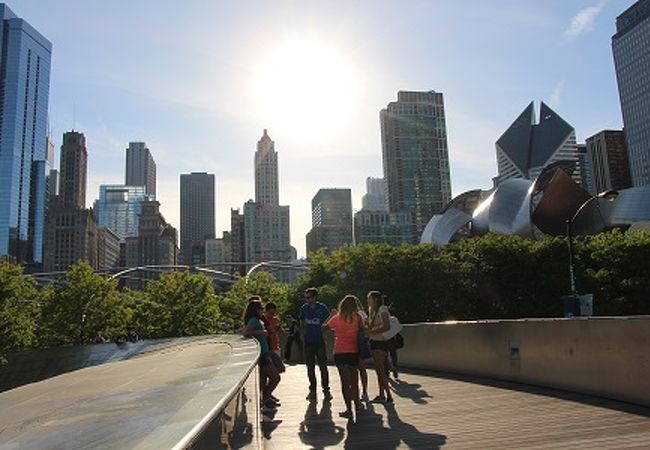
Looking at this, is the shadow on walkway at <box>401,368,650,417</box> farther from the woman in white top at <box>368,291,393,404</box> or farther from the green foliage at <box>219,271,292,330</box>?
the green foliage at <box>219,271,292,330</box>

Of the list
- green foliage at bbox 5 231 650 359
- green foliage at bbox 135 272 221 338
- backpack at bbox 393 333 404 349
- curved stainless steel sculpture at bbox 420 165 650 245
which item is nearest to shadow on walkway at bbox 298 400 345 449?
backpack at bbox 393 333 404 349

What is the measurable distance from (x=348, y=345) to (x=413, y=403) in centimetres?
152

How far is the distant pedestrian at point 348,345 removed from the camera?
25.7ft

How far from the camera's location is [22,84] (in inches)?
7229

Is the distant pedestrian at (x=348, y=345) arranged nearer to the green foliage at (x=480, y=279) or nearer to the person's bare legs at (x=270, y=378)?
the person's bare legs at (x=270, y=378)

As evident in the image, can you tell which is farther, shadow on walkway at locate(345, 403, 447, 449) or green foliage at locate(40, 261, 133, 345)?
green foliage at locate(40, 261, 133, 345)

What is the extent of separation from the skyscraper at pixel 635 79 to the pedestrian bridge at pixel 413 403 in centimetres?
15261

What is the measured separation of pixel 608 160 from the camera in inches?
6373

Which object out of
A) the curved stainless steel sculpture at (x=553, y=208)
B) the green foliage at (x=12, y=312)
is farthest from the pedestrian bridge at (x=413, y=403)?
the curved stainless steel sculpture at (x=553, y=208)

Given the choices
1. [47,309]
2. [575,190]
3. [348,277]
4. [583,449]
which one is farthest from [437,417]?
[575,190]

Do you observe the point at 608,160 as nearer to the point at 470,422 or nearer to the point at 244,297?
the point at 244,297

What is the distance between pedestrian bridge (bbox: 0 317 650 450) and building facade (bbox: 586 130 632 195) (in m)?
163

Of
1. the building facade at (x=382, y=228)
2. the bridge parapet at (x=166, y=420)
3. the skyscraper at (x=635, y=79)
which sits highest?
the skyscraper at (x=635, y=79)

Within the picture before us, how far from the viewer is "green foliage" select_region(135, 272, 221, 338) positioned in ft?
166
